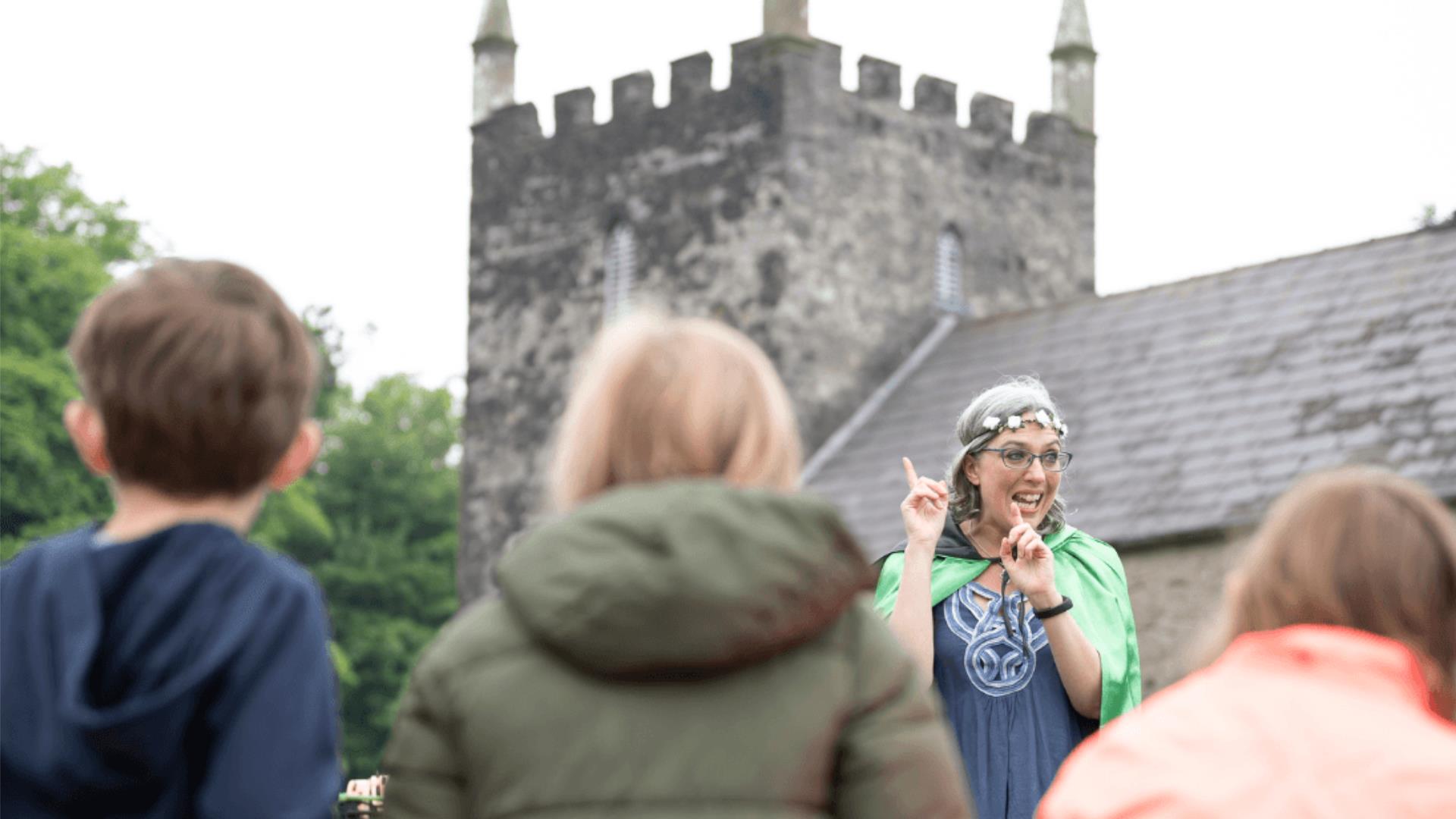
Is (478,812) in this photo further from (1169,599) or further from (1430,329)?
(1430,329)

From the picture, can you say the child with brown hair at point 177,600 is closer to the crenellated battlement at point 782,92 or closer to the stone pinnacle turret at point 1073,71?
the crenellated battlement at point 782,92

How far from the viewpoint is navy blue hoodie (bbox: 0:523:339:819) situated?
120 inches

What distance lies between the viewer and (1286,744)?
3113mm

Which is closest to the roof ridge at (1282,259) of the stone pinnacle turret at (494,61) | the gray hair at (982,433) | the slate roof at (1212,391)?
the slate roof at (1212,391)

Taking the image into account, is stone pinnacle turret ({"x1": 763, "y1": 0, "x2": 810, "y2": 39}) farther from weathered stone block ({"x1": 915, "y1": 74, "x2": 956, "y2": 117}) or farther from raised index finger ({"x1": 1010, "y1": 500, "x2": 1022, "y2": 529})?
raised index finger ({"x1": 1010, "y1": 500, "x2": 1022, "y2": 529})

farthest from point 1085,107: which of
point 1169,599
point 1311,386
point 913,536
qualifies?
point 913,536

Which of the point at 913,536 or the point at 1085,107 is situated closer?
the point at 913,536

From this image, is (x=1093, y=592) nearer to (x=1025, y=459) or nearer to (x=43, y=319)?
(x=1025, y=459)

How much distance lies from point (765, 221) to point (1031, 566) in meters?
19.0

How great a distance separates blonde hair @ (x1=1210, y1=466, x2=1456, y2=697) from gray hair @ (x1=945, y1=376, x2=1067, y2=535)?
2.44 metres

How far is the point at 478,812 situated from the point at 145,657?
489mm

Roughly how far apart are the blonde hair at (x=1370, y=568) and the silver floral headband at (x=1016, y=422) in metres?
2.40

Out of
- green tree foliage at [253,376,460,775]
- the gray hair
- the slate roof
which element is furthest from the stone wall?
green tree foliage at [253,376,460,775]

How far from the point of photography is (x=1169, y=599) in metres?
17.9
